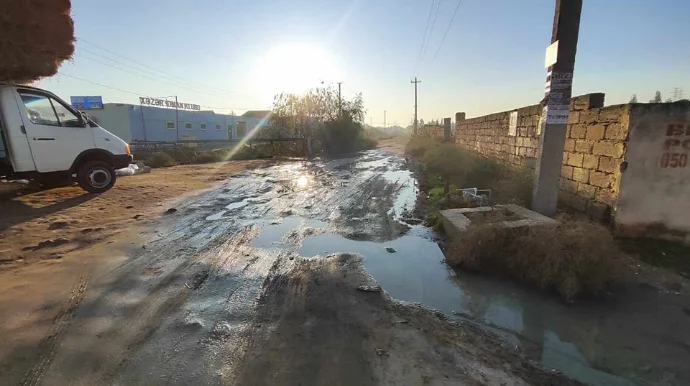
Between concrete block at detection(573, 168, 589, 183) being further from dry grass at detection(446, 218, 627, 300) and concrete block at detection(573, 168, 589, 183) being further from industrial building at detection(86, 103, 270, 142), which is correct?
industrial building at detection(86, 103, 270, 142)

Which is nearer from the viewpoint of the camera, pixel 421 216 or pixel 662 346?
pixel 662 346

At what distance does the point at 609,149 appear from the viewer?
17.3 feet

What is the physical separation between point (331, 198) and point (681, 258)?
258 inches

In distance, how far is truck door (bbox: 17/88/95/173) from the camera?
712 cm

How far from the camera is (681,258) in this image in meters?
4.68

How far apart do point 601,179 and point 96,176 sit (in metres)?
10.5

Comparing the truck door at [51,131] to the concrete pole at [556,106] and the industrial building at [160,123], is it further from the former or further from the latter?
the industrial building at [160,123]

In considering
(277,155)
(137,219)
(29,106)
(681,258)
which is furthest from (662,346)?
(277,155)

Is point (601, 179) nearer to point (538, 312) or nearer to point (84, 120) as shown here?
point (538, 312)

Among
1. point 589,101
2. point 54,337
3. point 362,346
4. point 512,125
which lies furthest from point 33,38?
point 512,125

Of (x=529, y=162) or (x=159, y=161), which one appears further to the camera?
(x=159, y=161)

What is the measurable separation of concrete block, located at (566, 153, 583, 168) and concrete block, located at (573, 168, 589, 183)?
0.09m

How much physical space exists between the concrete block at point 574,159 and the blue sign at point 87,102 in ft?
123

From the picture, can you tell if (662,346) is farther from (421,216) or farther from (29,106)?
(29,106)
